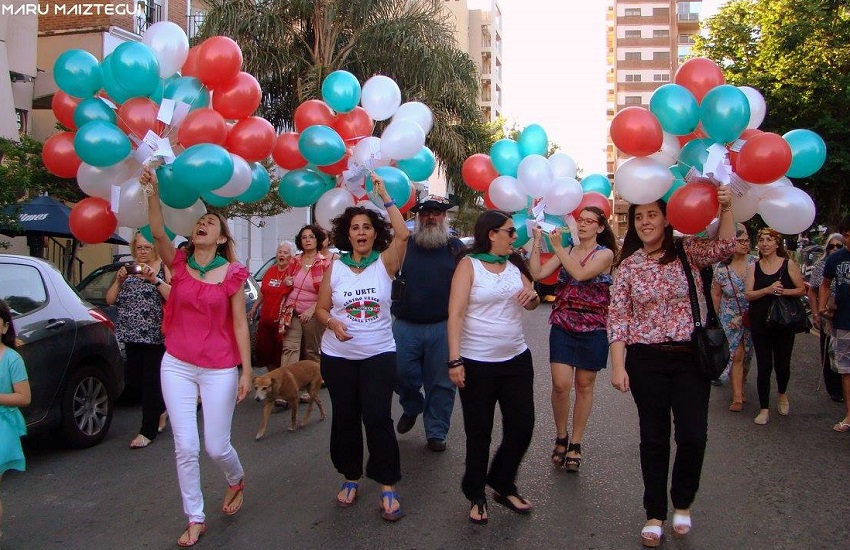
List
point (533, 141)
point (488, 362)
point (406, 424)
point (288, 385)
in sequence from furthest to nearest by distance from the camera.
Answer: point (288, 385)
point (406, 424)
point (533, 141)
point (488, 362)

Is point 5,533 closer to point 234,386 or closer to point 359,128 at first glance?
point 234,386

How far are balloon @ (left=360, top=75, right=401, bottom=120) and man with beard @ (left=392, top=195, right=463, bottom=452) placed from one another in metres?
0.73

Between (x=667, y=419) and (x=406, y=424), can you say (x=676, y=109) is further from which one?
(x=406, y=424)

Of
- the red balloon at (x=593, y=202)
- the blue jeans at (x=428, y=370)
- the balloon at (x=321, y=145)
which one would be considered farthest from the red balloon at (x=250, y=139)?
the red balloon at (x=593, y=202)

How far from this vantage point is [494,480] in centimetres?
498

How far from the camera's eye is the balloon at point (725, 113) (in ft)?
14.1

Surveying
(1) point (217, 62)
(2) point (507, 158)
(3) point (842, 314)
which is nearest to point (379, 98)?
(2) point (507, 158)

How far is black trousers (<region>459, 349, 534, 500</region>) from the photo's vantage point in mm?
4816

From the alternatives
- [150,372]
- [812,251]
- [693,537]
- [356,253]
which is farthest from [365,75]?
[693,537]

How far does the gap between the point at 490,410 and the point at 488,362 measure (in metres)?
0.29

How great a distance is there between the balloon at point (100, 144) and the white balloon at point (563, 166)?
2.85 meters

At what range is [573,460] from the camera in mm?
5891

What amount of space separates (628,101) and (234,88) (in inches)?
3145

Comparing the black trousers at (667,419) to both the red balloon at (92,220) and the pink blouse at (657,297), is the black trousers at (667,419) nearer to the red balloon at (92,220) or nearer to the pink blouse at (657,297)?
the pink blouse at (657,297)
